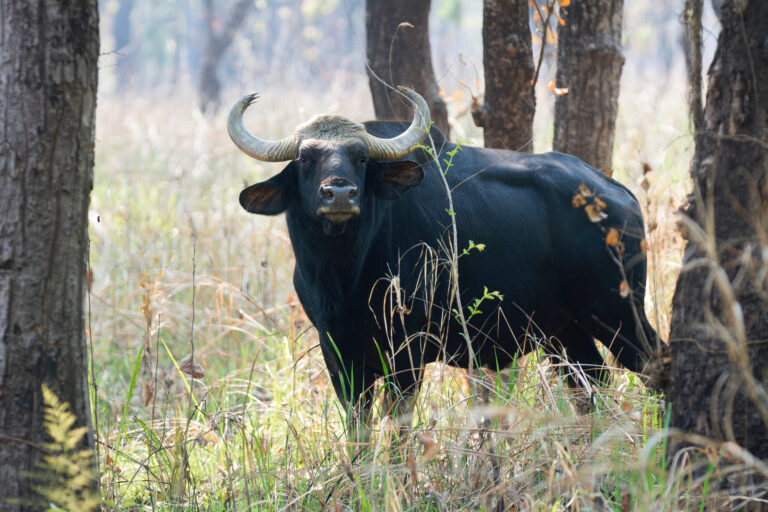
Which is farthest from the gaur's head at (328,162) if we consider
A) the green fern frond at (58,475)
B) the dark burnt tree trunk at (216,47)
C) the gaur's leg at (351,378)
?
the dark burnt tree trunk at (216,47)

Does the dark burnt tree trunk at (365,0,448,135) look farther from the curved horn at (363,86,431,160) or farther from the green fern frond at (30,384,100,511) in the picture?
the green fern frond at (30,384,100,511)

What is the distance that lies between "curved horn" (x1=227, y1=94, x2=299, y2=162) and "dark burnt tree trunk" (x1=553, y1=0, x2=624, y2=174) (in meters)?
2.07

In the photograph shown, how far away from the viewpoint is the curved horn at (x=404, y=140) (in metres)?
4.11

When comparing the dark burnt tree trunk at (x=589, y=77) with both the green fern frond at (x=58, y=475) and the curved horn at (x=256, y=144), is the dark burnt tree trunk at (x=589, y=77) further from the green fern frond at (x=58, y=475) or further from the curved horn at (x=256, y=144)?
the green fern frond at (x=58, y=475)

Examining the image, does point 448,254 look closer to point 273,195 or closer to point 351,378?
point 351,378

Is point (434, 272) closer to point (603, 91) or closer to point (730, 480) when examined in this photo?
point (730, 480)

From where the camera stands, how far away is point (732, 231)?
2.58 metres

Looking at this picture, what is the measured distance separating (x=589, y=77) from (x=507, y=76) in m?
0.55

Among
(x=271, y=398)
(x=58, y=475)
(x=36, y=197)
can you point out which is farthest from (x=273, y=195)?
(x=271, y=398)

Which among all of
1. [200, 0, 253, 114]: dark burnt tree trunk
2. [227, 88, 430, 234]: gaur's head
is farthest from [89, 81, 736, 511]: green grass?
[200, 0, 253, 114]: dark burnt tree trunk

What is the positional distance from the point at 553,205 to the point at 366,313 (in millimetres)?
1187

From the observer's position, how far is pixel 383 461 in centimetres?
315

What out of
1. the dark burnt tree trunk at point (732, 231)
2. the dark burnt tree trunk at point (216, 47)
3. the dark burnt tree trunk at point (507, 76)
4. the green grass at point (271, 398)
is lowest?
the green grass at point (271, 398)

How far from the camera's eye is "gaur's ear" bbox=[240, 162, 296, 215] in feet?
13.0
